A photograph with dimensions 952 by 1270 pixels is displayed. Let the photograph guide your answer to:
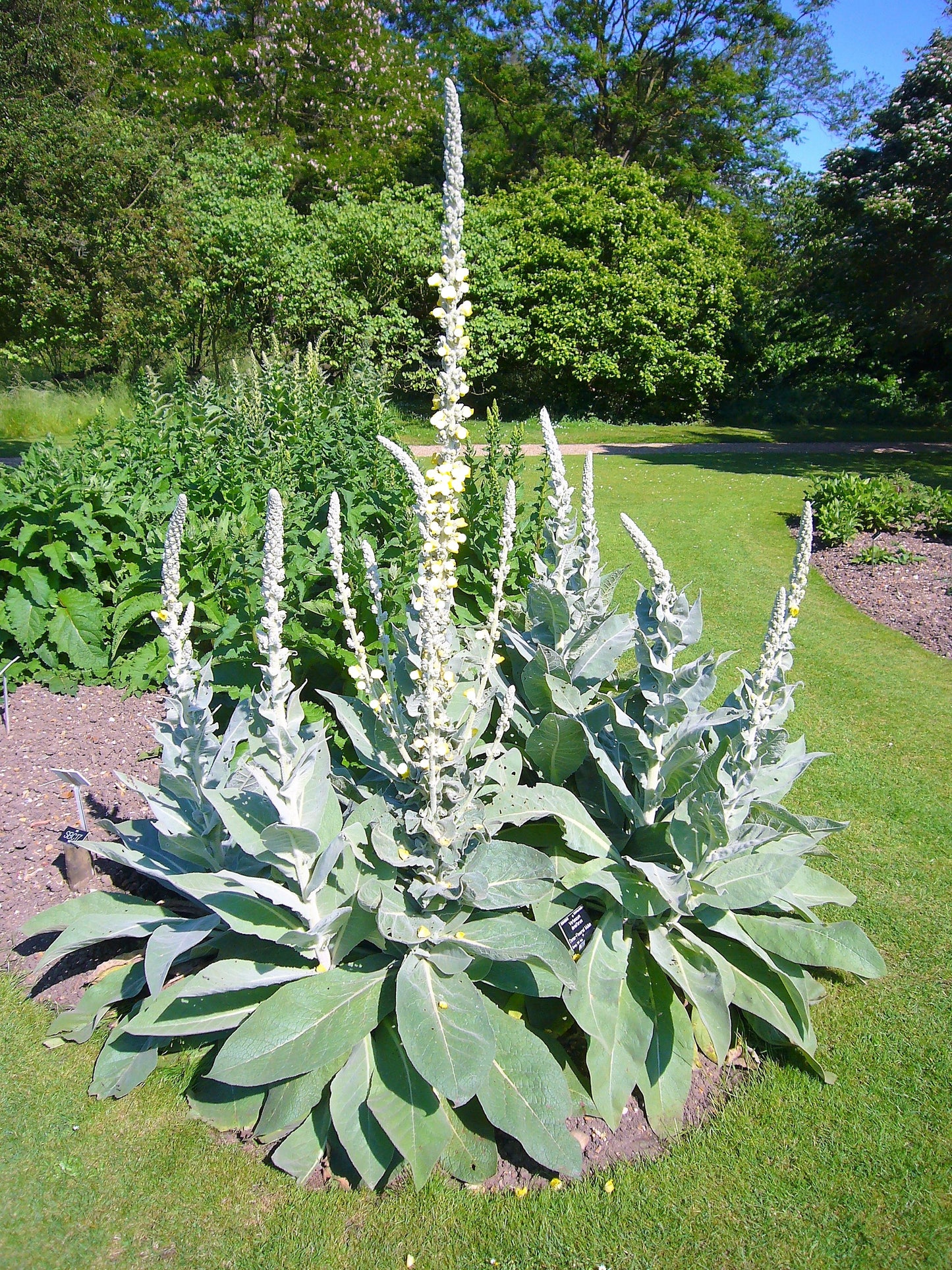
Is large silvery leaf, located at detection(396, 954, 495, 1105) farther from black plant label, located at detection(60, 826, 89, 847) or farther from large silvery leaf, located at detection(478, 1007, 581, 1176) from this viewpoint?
black plant label, located at detection(60, 826, 89, 847)

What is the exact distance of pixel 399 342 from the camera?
19.9 meters

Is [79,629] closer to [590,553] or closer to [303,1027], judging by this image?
[590,553]

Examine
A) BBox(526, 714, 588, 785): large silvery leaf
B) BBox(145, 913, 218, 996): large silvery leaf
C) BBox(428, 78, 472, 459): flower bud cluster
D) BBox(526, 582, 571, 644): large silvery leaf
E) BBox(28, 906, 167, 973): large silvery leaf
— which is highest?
BBox(428, 78, 472, 459): flower bud cluster

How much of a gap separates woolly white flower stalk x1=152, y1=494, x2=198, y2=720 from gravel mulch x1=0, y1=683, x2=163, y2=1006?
4.17 feet

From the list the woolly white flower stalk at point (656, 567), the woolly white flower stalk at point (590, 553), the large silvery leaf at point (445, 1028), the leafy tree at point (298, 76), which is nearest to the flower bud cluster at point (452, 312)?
the woolly white flower stalk at point (656, 567)

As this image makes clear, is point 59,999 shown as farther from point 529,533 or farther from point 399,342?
point 399,342

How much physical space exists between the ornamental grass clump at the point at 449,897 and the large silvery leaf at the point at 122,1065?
0.04 feet

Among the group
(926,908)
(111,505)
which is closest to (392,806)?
(926,908)

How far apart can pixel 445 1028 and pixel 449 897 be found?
38 centimetres

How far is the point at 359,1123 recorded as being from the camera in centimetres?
252

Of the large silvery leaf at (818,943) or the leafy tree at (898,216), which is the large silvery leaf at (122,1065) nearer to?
the large silvery leaf at (818,943)

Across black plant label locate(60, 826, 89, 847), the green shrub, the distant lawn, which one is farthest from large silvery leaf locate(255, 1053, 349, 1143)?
the distant lawn

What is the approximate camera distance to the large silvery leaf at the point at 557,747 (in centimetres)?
318

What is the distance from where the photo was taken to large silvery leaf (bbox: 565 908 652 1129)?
2.66 m
